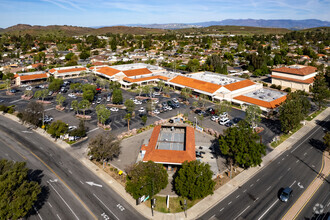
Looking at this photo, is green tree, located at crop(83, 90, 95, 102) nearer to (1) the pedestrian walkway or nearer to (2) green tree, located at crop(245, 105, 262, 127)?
(2) green tree, located at crop(245, 105, 262, 127)

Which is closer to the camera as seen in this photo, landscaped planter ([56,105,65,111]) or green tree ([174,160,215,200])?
green tree ([174,160,215,200])

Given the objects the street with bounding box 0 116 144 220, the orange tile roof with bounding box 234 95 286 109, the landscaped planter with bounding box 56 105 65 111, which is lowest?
the street with bounding box 0 116 144 220

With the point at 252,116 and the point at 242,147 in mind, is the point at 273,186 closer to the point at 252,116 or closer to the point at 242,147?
the point at 242,147

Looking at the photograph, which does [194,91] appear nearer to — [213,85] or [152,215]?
[213,85]

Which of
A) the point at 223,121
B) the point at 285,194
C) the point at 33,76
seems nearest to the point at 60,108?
the point at 33,76

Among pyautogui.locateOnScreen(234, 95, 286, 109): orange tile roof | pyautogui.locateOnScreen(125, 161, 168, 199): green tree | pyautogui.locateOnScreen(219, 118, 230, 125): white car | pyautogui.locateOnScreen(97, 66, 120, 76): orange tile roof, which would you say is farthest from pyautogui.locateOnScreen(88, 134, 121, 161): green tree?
pyautogui.locateOnScreen(97, 66, 120, 76): orange tile roof
